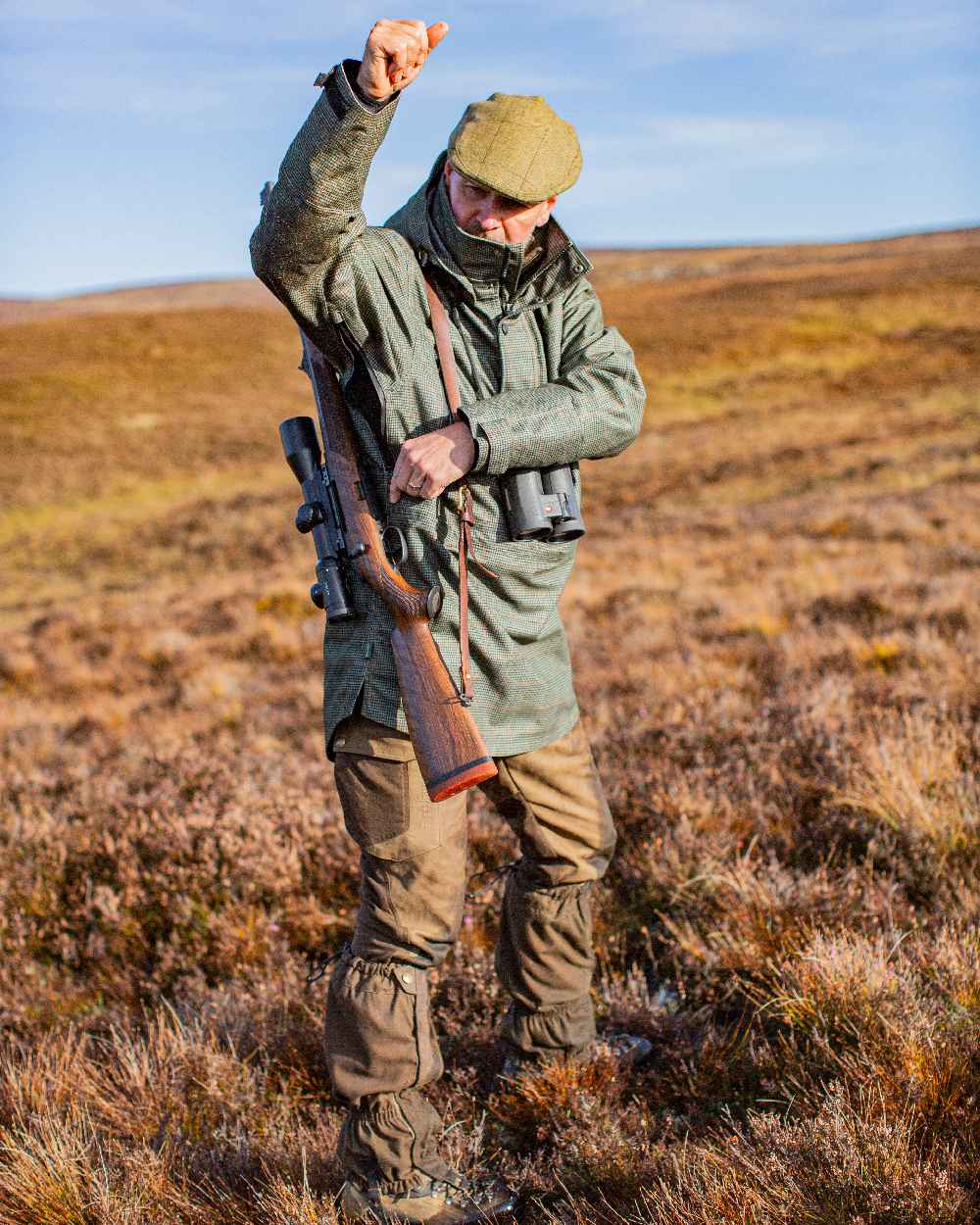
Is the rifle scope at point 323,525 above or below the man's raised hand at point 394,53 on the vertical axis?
below

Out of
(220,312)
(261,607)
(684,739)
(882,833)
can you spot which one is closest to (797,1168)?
(882,833)

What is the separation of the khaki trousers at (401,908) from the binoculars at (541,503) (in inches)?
22.6

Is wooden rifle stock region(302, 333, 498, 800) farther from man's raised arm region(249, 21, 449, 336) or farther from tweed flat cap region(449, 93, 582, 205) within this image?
tweed flat cap region(449, 93, 582, 205)

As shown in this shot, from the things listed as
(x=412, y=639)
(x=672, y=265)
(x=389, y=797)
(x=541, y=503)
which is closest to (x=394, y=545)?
(x=412, y=639)

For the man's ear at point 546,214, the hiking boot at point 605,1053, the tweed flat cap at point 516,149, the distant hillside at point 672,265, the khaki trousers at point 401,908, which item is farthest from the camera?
the distant hillside at point 672,265

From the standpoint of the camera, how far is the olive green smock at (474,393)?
2049 millimetres

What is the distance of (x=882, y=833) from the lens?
11.1ft

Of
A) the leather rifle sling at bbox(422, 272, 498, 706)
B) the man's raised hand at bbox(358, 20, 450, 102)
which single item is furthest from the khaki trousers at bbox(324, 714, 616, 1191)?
the man's raised hand at bbox(358, 20, 450, 102)

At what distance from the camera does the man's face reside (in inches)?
81.7

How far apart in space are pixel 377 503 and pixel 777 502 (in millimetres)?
13695

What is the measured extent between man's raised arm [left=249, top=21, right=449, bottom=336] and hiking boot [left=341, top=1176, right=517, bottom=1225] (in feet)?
→ 6.87

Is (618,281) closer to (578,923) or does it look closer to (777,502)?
(777,502)

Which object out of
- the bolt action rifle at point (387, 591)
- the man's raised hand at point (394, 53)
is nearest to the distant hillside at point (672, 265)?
the bolt action rifle at point (387, 591)

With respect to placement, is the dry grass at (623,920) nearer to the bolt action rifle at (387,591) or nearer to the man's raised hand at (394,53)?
the bolt action rifle at (387,591)
